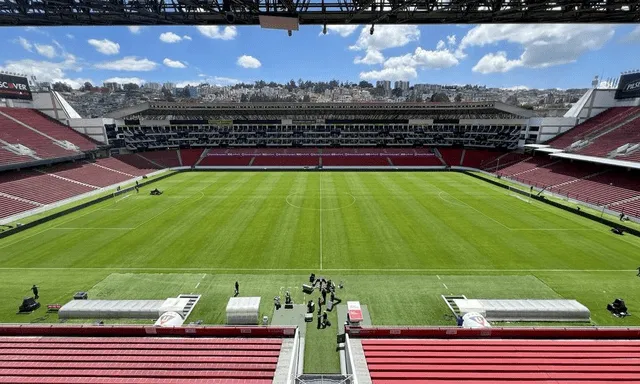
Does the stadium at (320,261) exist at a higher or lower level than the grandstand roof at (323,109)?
lower

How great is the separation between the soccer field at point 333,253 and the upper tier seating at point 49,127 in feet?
83.9

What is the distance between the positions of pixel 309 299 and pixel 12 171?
5027 cm

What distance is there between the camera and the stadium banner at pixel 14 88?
53219mm

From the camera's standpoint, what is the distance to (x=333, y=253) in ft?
79.9

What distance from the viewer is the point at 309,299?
18141mm

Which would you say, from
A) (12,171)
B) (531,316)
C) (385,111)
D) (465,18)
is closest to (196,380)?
(531,316)

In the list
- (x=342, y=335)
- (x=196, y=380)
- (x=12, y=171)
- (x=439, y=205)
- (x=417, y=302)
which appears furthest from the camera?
(x=12, y=171)

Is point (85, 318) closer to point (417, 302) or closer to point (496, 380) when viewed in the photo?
point (417, 302)

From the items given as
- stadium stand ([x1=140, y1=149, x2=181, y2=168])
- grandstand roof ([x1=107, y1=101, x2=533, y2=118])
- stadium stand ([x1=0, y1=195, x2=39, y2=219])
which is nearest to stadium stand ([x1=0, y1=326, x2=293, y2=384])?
stadium stand ([x1=0, y1=195, x2=39, y2=219])

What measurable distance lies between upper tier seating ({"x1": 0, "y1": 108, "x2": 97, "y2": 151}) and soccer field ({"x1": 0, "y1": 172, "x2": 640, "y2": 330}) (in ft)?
83.9

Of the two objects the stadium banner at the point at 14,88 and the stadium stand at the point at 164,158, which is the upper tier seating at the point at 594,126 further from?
the stadium banner at the point at 14,88

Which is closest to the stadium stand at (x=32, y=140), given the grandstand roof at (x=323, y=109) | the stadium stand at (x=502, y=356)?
the grandstand roof at (x=323, y=109)

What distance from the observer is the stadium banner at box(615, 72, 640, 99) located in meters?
52.4

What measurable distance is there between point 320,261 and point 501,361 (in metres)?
13.3
